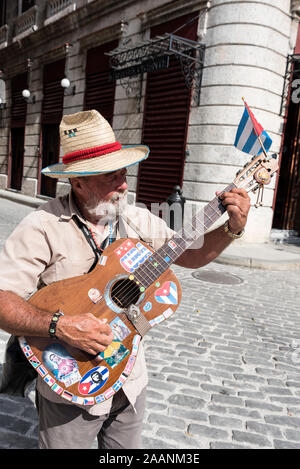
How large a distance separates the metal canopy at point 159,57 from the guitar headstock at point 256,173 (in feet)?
29.3

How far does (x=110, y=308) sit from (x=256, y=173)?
0.95 meters

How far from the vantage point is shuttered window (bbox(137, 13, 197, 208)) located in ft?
36.9

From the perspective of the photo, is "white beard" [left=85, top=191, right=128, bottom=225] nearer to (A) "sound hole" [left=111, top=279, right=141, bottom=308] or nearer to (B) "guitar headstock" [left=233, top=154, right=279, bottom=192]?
(A) "sound hole" [left=111, top=279, right=141, bottom=308]

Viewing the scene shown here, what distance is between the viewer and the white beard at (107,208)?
71.5 inches

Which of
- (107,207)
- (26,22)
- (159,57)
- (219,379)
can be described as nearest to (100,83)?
(159,57)

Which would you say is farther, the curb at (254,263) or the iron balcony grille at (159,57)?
the iron balcony grille at (159,57)

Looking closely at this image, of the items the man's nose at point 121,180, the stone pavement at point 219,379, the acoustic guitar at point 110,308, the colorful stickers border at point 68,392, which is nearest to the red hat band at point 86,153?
the man's nose at point 121,180

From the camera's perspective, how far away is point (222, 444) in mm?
2586

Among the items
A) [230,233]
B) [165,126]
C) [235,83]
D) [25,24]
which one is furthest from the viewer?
[25,24]

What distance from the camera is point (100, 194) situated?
5.99 feet

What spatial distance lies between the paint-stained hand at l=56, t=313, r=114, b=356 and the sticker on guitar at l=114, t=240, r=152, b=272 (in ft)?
0.97

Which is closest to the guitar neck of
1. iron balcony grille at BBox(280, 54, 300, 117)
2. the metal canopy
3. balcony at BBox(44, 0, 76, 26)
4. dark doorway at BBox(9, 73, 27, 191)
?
the metal canopy

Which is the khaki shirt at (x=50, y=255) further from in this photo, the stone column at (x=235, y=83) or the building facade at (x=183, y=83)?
the building facade at (x=183, y=83)

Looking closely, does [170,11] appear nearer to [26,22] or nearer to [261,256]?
[261,256]
